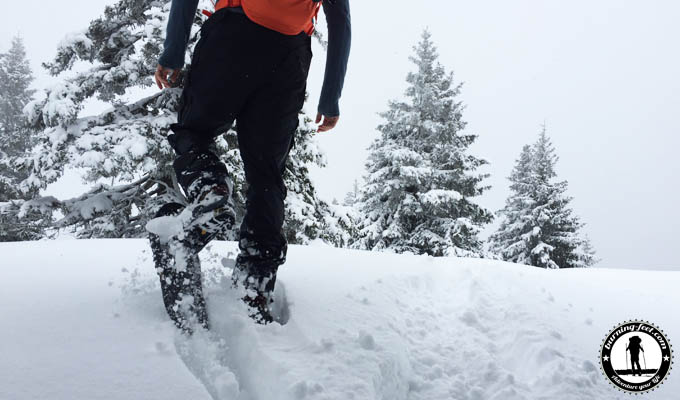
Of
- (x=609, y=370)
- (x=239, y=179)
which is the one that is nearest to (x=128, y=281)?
(x=609, y=370)

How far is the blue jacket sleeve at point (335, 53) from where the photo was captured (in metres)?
1.83

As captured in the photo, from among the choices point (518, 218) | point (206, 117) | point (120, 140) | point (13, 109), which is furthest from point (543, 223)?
point (13, 109)

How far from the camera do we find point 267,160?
1705mm

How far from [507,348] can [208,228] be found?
1.50 metres

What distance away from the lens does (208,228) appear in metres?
1.39

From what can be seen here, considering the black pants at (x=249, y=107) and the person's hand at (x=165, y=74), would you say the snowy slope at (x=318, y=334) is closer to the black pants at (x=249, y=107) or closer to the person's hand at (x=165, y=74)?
the black pants at (x=249, y=107)

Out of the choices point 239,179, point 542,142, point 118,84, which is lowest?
point 239,179

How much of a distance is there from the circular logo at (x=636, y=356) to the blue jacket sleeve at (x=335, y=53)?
5.59ft

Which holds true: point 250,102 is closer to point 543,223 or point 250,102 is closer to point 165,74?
point 165,74

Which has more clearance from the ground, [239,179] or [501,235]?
[239,179]

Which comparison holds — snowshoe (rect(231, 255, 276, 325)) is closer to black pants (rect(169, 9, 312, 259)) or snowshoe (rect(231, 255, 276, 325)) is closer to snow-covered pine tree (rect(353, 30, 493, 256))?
black pants (rect(169, 9, 312, 259))

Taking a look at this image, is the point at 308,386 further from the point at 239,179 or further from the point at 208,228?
the point at 239,179

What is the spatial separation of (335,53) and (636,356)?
1.97 meters

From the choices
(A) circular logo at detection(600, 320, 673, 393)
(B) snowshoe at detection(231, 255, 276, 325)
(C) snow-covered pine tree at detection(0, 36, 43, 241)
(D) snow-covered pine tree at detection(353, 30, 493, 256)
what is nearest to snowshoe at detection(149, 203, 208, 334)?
(B) snowshoe at detection(231, 255, 276, 325)
